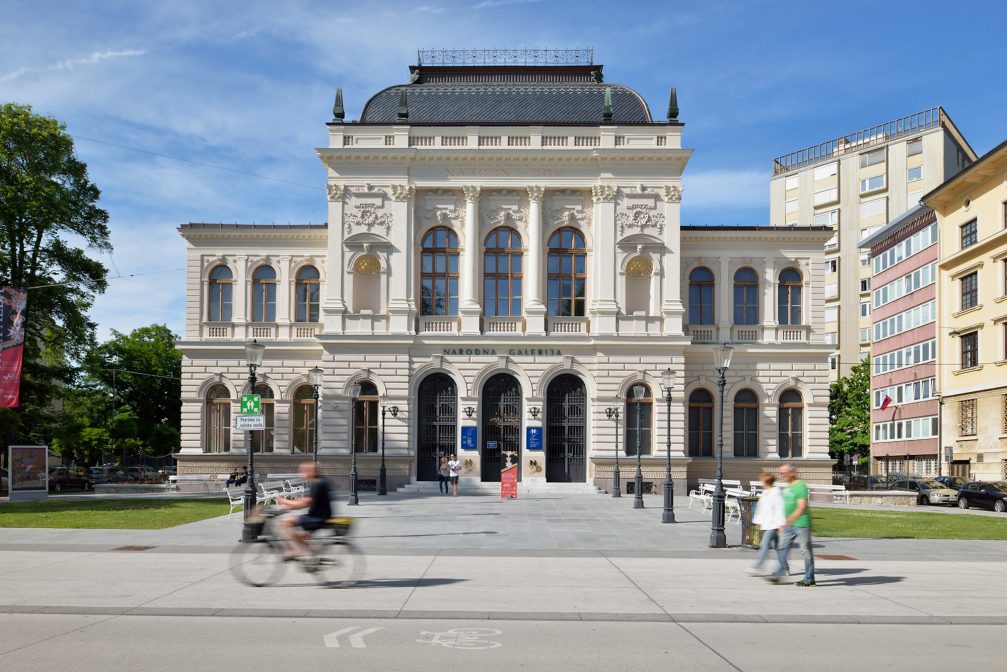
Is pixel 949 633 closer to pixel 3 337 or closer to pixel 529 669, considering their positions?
pixel 529 669

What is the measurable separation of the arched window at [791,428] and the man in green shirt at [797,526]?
106 feet

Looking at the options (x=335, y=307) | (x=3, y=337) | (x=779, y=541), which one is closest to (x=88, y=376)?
(x=335, y=307)

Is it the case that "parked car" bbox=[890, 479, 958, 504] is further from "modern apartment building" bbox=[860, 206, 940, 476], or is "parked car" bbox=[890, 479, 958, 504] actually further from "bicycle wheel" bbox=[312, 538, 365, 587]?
"bicycle wheel" bbox=[312, 538, 365, 587]

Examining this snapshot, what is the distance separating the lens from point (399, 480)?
144ft

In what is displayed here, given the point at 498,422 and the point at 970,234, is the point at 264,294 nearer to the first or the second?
the point at 498,422

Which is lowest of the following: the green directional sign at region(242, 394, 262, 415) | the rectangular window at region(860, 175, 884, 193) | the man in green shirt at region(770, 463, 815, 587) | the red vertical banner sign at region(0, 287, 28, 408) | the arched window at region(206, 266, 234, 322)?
the man in green shirt at region(770, 463, 815, 587)

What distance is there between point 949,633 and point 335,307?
3590cm

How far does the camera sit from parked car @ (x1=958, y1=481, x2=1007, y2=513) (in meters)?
40.5

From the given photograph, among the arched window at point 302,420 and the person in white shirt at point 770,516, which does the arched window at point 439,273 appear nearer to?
the arched window at point 302,420

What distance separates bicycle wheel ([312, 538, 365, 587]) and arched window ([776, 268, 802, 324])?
35508 millimetres

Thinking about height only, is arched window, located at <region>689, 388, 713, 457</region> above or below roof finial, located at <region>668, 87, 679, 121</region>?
below

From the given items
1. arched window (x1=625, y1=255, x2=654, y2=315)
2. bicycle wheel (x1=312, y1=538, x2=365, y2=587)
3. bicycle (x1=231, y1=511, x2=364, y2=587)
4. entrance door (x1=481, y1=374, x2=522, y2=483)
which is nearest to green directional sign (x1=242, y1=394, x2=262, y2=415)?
bicycle (x1=231, y1=511, x2=364, y2=587)

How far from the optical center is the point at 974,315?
175 ft

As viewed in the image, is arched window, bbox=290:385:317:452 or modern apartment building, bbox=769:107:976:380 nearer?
arched window, bbox=290:385:317:452
